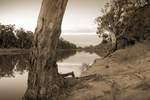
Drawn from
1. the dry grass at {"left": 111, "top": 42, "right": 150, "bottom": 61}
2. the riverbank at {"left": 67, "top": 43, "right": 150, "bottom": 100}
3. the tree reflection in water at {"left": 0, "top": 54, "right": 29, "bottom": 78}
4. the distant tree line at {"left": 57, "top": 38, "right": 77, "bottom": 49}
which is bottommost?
the tree reflection in water at {"left": 0, "top": 54, "right": 29, "bottom": 78}

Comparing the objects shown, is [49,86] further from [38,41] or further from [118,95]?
[118,95]

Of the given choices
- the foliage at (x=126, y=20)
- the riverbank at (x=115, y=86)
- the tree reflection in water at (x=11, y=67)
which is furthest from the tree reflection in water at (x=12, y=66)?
the riverbank at (x=115, y=86)

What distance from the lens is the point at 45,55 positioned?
7574mm

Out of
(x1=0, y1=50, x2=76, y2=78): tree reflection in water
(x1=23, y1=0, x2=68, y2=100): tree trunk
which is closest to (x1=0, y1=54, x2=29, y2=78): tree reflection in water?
(x1=0, y1=50, x2=76, y2=78): tree reflection in water

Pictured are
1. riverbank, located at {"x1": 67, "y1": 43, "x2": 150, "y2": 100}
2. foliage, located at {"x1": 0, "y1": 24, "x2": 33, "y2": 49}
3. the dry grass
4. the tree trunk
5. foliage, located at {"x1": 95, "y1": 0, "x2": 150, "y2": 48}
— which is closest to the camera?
riverbank, located at {"x1": 67, "y1": 43, "x2": 150, "y2": 100}

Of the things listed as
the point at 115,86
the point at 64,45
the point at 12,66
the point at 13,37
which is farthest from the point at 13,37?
the point at 115,86

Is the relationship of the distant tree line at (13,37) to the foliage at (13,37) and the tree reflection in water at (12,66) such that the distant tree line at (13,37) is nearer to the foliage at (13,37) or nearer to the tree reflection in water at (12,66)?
the foliage at (13,37)

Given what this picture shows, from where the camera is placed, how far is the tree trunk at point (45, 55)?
7383 mm

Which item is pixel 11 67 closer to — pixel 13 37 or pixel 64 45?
pixel 13 37

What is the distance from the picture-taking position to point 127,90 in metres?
7.17

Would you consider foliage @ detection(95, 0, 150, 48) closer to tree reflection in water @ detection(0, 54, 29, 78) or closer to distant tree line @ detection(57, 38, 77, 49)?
tree reflection in water @ detection(0, 54, 29, 78)

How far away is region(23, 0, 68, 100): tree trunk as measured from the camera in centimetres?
738

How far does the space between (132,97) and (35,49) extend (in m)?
2.46

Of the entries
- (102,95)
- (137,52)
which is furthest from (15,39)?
(102,95)
